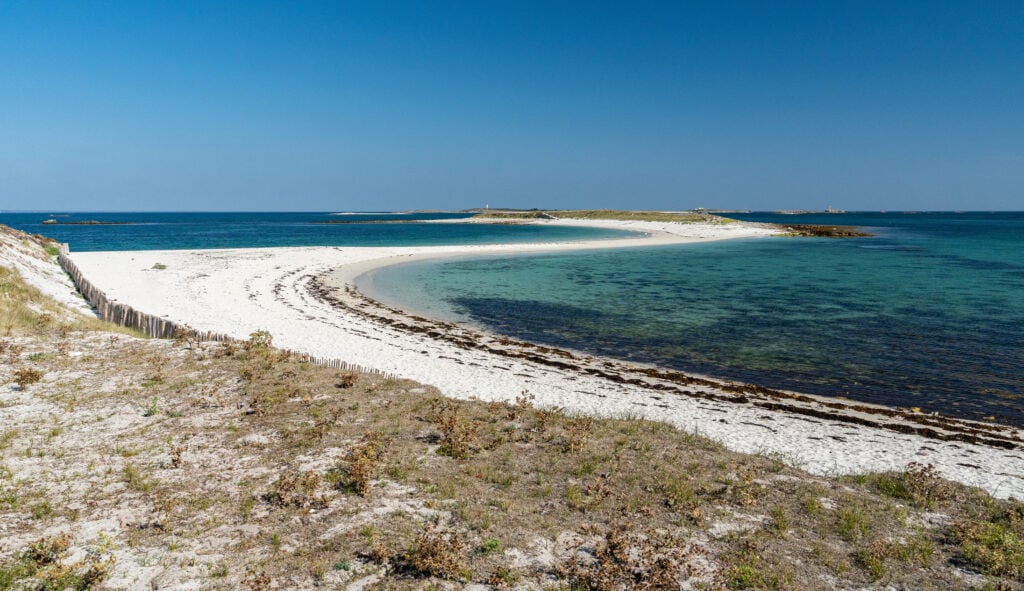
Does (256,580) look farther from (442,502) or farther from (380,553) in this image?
(442,502)

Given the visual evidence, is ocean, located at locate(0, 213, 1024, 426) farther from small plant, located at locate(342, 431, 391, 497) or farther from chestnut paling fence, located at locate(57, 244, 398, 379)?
small plant, located at locate(342, 431, 391, 497)

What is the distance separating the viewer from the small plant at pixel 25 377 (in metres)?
13.2

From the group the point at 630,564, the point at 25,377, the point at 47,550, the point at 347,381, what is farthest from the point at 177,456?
the point at 630,564

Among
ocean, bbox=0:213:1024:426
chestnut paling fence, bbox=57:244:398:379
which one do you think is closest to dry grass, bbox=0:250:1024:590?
chestnut paling fence, bbox=57:244:398:379

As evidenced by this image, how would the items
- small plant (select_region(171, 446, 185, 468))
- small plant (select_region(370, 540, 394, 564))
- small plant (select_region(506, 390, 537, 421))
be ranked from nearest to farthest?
small plant (select_region(370, 540, 394, 564))
small plant (select_region(171, 446, 185, 468))
small plant (select_region(506, 390, 537, 421))

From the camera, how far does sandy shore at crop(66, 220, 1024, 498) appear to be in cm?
1199

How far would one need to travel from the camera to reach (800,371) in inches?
721

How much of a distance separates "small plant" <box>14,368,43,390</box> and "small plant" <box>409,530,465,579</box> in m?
12.3

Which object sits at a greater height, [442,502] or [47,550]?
[47,550]

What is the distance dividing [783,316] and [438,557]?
25.5 meters

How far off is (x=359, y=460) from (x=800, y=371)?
15310 millimetres

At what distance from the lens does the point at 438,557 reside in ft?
22.7

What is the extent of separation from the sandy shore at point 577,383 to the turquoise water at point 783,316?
5.44 ft

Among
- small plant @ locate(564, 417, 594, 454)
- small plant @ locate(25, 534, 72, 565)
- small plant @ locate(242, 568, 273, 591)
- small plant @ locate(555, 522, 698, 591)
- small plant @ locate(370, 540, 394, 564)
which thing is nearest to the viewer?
small plant @ locate(242, 568, 273, 591)
